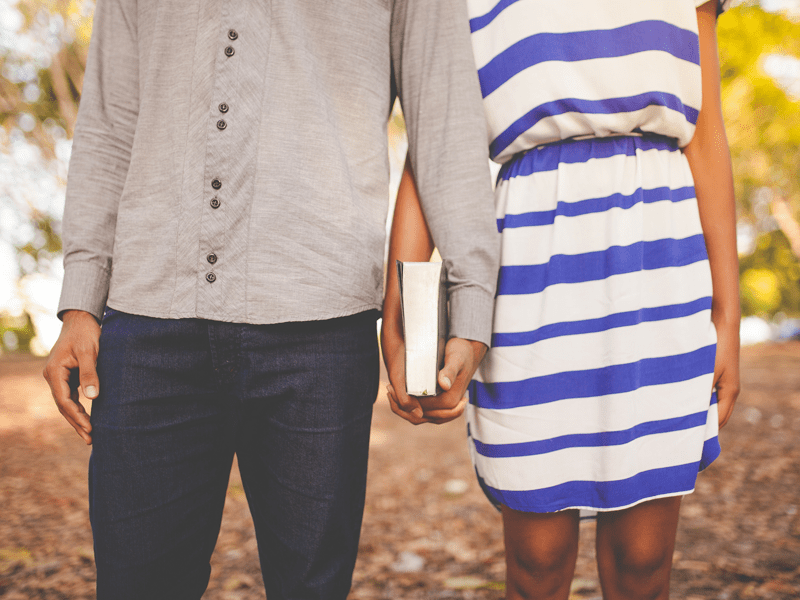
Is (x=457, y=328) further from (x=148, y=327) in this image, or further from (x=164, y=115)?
(x=164, y=115)

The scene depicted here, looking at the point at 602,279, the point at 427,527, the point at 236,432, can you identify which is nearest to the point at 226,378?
the point at 236,432

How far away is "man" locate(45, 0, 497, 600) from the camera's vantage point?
43.0 inches

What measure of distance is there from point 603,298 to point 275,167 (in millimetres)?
723

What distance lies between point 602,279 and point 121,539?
1.10 meters

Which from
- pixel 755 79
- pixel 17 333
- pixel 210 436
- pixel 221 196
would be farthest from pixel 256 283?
pixel 17 333

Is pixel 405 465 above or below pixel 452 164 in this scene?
below

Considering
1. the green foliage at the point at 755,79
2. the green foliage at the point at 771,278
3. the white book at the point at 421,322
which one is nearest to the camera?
the white book at the point at 421,322

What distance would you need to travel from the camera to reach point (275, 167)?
1104 mm

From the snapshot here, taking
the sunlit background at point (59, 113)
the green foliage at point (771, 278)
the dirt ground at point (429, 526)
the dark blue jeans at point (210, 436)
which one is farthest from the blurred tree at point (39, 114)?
the green foliage at point (771, 278)

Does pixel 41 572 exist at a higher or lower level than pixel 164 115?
lower

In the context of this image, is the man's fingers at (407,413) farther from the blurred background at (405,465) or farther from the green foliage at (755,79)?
the green foliage at (755,79)

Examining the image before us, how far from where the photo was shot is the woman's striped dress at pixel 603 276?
114 cm

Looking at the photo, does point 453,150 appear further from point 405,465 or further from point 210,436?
point 405,465

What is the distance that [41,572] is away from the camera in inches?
102
